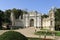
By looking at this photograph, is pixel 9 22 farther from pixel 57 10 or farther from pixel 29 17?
pixel 57 10

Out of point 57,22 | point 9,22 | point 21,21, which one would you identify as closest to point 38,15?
point 21,21

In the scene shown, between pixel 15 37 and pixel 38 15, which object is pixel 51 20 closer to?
pixel 38 15

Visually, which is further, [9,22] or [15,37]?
[9,22]

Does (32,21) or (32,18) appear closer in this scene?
(32,18)

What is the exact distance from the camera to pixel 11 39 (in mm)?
10602

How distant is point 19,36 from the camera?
36.6 ft

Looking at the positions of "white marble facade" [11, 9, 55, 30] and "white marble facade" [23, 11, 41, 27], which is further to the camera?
"white marble facade" [23, 11, 41, 27]

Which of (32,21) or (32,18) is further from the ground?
(32,18)

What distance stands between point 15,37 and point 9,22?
58323 mm

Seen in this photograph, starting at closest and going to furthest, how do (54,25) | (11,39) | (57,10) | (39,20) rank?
(11,39) < (54,25) < (57,10) < (39,20)

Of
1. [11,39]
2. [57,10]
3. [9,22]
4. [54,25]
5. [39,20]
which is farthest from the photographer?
[9,22]

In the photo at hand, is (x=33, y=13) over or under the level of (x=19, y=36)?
over

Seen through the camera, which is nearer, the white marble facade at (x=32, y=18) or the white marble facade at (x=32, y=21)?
the white marble facade at (x=32, y=21)

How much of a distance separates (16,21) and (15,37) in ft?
183
